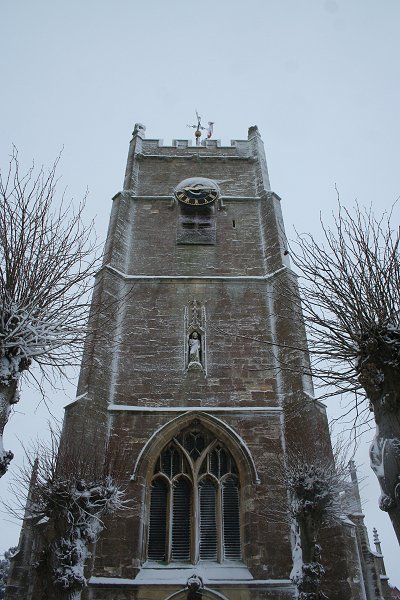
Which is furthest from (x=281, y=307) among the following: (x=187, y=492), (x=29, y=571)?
(x=29, y=571)

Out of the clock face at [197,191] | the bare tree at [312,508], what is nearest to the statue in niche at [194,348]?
the bare tree at [312,508]

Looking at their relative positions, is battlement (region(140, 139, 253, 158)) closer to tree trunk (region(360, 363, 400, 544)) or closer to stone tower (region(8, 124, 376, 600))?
stone tower (region(8, 124, 376, 600))

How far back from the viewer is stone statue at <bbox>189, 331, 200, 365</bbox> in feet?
42.0

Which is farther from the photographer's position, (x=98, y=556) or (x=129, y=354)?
(x=129, y=354)

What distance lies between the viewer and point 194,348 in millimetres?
12984

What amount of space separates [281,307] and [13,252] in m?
7.34

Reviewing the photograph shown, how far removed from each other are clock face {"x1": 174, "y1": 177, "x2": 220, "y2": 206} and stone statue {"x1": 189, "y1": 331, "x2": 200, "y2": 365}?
4.79 m

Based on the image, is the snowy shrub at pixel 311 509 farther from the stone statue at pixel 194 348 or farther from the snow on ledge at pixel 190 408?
the stone statue at pixel 194 348

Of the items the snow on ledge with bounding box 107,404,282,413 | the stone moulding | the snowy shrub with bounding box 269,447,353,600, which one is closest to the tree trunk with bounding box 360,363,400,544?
the snowy shrub with bounding box 269,447,353,600

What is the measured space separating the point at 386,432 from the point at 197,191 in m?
11.8

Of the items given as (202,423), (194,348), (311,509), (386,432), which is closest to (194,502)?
(202,423)

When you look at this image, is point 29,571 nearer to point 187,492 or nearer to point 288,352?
point 187,492

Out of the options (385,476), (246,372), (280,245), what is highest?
(280,245)

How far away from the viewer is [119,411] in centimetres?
1175
